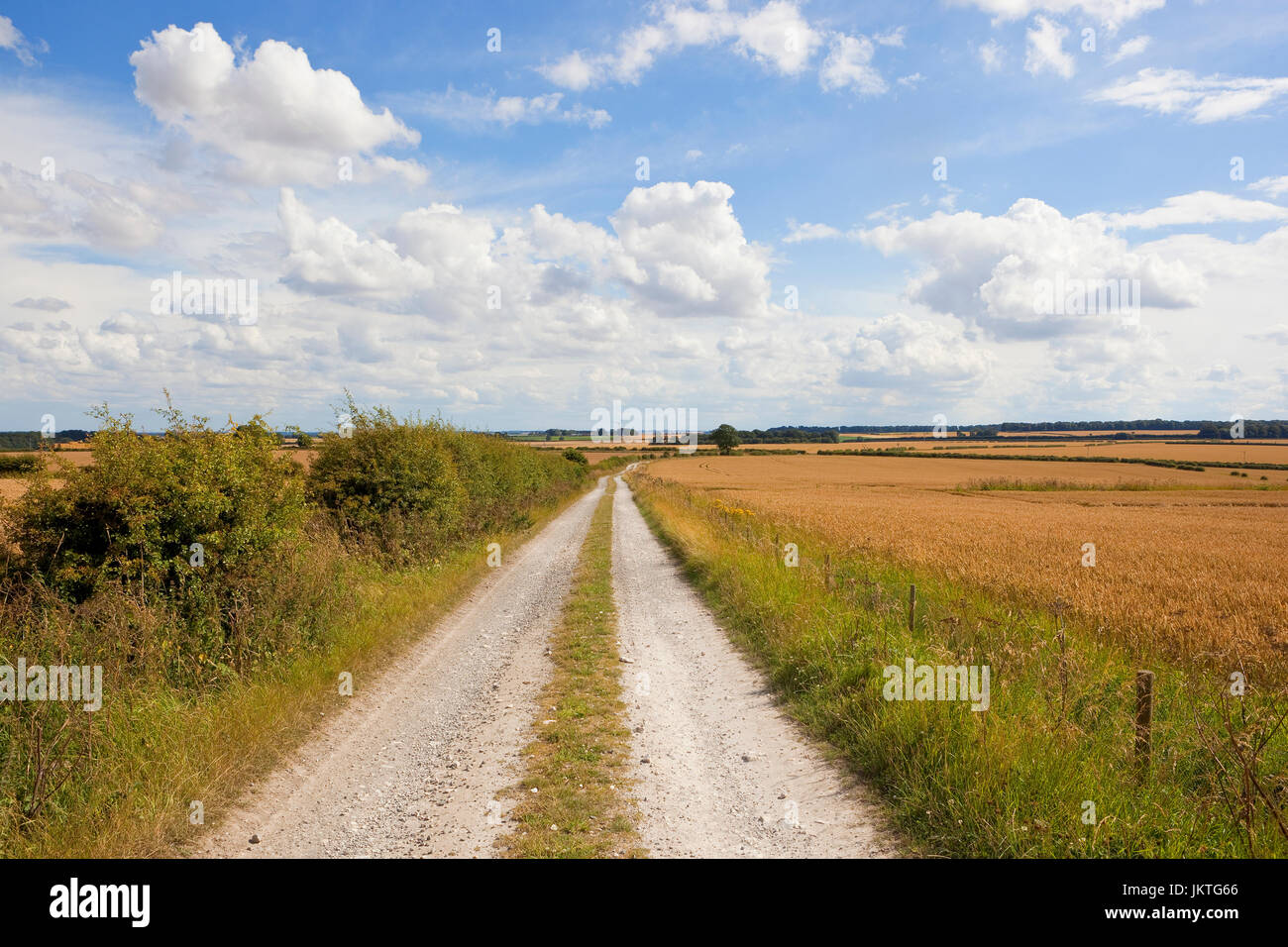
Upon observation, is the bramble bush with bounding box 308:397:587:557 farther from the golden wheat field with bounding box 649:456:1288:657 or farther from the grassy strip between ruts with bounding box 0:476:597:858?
the golden wheat field with bounding box 649:456:1288:657

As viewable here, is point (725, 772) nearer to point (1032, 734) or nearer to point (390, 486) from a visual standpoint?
point (1032, 734)

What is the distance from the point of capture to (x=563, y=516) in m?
35.9

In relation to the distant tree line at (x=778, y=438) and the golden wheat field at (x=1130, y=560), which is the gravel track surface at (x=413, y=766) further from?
the distant tree line at (x=778, y=438)

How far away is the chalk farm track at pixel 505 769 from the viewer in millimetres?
4820

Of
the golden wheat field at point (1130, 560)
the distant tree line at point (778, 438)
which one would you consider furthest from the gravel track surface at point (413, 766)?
the distant tree line at point (778, 438)

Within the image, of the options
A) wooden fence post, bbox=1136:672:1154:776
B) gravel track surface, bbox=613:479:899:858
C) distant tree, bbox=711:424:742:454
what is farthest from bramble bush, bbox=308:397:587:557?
distant tree, bbox=711:424:742:454

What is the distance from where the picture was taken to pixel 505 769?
6020 mm

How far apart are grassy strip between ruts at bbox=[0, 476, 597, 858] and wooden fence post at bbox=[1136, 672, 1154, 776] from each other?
24.0 feet

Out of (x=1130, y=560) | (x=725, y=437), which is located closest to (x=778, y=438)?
(x=725, y=437)

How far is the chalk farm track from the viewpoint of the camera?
4.82 meters
